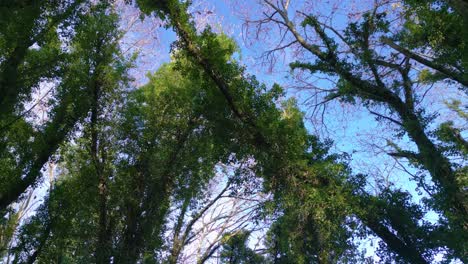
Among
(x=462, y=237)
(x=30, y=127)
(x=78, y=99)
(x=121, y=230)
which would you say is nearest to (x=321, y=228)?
(x=462, y=237)

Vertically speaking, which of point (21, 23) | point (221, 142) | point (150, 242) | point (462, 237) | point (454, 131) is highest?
point (454, 131)

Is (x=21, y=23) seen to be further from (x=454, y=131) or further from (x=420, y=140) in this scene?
(x=454, y=131)

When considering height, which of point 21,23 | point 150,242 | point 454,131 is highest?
point 454,131

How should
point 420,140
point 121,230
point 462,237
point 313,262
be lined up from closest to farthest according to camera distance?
point 462,237, point 420,140, point 121,230, point 313,262

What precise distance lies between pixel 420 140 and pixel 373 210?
2.01 meters

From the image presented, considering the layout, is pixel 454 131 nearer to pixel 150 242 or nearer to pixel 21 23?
pixel 150 242

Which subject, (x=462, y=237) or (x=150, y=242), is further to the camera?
(x=150, y=242)

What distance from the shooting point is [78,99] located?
353 inches

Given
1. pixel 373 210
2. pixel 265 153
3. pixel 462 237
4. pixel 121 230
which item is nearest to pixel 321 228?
pixel 373 210

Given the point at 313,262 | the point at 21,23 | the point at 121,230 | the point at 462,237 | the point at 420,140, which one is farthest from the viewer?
the point at 313,262

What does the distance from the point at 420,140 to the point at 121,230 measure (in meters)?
7.51

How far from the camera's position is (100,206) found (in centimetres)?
918

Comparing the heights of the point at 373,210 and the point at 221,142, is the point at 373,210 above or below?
below

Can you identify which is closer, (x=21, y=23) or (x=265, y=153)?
(x=21, y=23)
